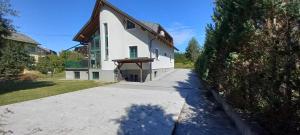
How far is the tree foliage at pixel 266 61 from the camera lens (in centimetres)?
433

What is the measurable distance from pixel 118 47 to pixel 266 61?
71.0 feet

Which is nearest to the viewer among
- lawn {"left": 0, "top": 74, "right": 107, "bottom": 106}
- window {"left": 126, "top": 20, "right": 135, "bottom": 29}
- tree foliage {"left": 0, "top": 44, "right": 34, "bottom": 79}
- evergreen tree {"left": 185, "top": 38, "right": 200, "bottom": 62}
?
lawn {"left": 0, "top": 74, "right": 107, "bottom": 106}

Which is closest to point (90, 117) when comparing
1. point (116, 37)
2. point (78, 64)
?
point (116, 37)

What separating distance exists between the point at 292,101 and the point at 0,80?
28.6 metres

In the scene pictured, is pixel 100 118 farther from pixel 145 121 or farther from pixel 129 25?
pixel 129 25

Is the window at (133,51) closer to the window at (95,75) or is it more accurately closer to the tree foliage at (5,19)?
the window at (95,75)

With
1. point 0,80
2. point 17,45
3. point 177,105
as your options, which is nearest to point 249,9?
point 177,105

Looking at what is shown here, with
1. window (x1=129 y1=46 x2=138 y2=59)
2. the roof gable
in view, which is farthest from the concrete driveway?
window (x1=129 y1=46 x2=138 y2=59)

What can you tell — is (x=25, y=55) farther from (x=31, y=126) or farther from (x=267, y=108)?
(x=267, y=108)

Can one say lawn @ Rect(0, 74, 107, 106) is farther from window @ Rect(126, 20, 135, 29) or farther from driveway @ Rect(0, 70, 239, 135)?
window @ Rect(126, 20, 135, 29)

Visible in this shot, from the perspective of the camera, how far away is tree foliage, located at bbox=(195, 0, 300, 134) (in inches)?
171

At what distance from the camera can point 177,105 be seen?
1138 centimetres

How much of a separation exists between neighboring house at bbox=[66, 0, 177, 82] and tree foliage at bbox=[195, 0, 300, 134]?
50.8 feet

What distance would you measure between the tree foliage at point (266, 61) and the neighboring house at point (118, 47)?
15.5 metres
